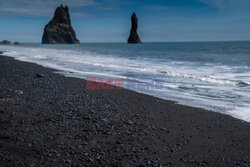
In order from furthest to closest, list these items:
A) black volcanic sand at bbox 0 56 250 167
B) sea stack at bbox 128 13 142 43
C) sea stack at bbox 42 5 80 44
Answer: sea stack at bbox 42 5 80 44 → sea stack at bbox 128 13 142 43 → black volcanic sand at bbox 0 56 250 167

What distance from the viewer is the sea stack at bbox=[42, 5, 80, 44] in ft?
507

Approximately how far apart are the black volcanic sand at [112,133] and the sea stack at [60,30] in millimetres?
157287

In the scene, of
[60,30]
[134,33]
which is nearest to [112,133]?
[134,33]

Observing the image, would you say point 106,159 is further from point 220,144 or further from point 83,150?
point 220,144

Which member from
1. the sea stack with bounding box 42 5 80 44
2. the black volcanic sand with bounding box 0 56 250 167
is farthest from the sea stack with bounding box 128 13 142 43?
the black volcanic sand with bounding box 0 56 250 167

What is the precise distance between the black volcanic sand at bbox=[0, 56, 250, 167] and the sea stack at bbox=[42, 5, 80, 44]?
157 meters

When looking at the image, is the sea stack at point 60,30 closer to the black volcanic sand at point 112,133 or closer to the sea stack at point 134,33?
the sea stack at point 134,33

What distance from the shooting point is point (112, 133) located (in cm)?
473

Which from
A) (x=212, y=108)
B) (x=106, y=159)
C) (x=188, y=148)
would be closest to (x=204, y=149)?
(x=188, y=148)

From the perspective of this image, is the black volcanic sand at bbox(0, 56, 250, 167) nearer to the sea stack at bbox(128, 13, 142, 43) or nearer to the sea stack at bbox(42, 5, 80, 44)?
the sea stack at bbox(128, 13, 142, 43)

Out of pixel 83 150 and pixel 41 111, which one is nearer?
pixel 83 150

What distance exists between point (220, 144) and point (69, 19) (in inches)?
7075

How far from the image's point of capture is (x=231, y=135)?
507 centimetres

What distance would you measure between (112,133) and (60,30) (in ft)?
543
